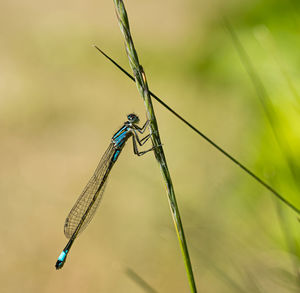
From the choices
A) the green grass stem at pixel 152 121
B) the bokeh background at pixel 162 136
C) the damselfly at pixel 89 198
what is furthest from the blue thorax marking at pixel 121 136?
the green grass stem at pixel 152 121

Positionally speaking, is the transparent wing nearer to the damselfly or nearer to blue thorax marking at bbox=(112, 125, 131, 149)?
the damselfly

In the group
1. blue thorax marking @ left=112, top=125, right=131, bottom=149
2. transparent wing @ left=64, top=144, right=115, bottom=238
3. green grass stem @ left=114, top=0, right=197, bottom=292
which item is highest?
blue thorax marking @ left=112, top=125, right=131, bottom=149

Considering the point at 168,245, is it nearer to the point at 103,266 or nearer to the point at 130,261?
the point at 130,261

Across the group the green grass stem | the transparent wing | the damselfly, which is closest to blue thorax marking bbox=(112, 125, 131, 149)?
the damselfly

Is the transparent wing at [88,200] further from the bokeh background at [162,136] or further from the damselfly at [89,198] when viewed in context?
the bokeh background at [162,136]

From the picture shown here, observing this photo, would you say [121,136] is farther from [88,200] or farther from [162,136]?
[162,136]

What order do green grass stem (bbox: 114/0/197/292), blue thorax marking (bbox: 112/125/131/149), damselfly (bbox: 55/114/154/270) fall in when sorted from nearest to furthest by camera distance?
1. green grass stem (bbox: 114/0/197/292)
2. blue thorax marking (bbox: 112/125/131/149)
3. damselfly (bbox: 55/114/154/270)

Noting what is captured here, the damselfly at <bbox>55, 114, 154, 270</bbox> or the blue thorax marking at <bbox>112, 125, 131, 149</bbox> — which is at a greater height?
the blue thorax marking at <bbox>112, 125, 131, 149</bbox>

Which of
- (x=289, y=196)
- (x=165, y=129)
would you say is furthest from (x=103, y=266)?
(x=289, y=196)
